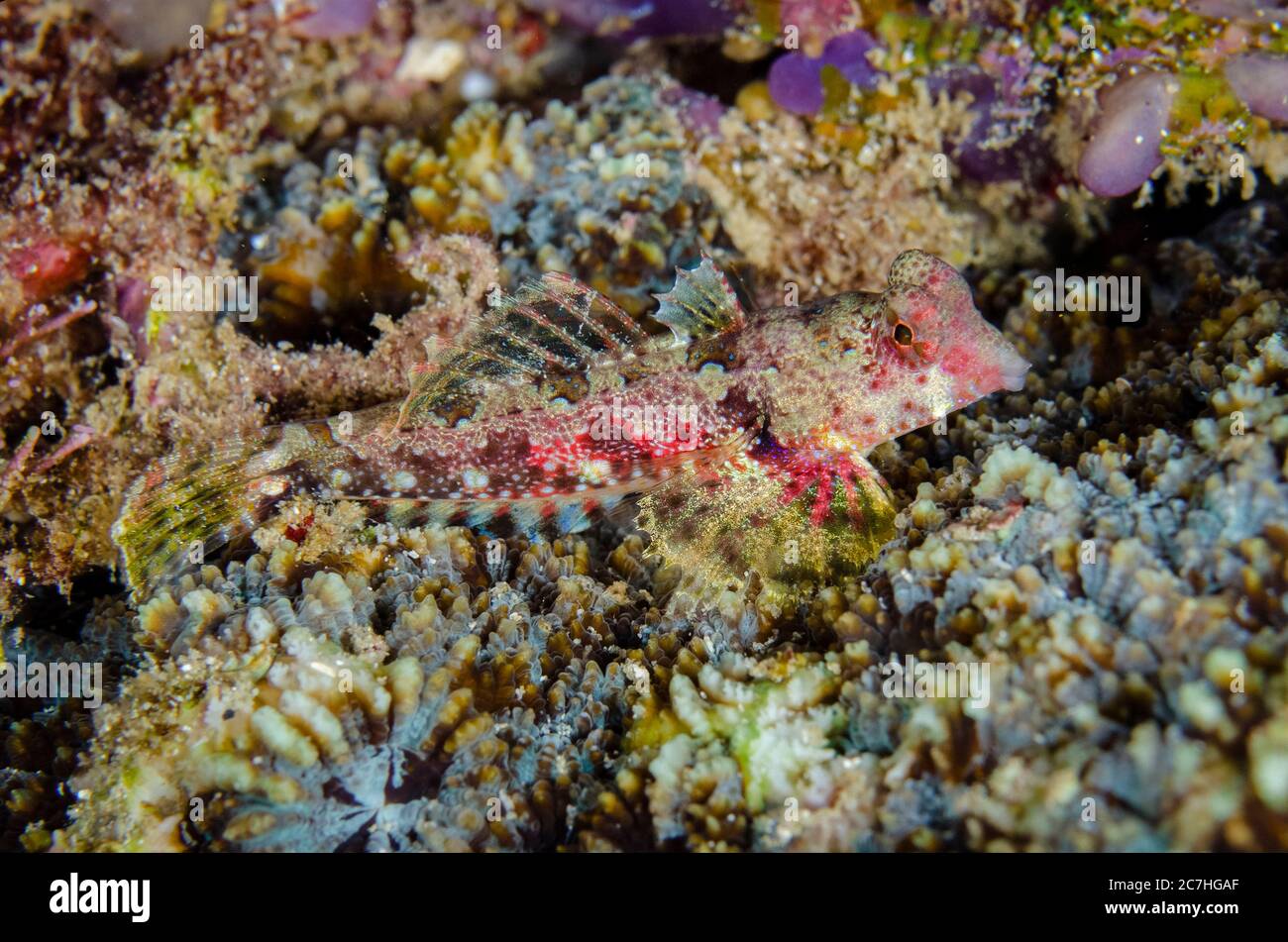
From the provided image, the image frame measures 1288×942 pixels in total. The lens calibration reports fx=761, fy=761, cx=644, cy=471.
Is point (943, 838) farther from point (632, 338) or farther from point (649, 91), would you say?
point (649, 91)

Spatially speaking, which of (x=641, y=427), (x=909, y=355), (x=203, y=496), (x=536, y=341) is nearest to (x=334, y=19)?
(x=536, y=341)

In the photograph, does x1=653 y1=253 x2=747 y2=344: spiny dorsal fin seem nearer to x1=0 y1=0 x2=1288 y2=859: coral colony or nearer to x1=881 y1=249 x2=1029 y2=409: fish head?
x1=0 y1=0 x2=1288 y2=859: coral colony

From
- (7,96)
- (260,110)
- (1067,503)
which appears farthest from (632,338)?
(7,96)

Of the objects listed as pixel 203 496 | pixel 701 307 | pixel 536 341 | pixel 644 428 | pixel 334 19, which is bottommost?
pixel 203 496

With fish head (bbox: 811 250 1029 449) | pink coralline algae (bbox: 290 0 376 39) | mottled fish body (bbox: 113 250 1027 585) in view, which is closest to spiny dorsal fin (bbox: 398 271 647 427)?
mottled fish body (bbox: 113 250 1027 585)

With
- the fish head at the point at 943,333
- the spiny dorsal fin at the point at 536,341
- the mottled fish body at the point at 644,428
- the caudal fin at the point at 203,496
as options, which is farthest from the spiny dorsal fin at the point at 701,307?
the caudal fin at the point at 203,496

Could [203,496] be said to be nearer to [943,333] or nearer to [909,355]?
[909,355]
